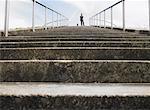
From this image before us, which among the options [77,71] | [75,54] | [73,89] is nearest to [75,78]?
[77,71]

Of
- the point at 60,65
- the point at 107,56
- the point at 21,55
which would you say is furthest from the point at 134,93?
the point at 21,55

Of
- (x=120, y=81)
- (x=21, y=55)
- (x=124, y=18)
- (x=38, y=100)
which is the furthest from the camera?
(x=124, y=18)

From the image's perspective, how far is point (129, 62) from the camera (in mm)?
2668

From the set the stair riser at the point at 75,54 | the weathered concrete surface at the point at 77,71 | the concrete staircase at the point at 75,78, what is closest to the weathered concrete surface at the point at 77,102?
the concrete staircase at the point at 75,78

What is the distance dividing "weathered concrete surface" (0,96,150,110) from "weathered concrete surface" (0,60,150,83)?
552 millimetres

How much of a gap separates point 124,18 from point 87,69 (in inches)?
191

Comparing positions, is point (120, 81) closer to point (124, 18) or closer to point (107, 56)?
point (107, 56)

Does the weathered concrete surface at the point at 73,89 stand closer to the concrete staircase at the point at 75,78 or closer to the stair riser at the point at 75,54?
the concrete staircase at the point at 75,78

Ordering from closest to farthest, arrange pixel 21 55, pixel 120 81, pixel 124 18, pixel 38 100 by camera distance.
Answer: pixel 38 100, pixel 120 81, pixel 21 55, pixel 124 18

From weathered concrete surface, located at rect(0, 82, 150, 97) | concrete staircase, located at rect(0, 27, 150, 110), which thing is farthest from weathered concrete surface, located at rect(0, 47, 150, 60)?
weathered concrete surface, located at rect(0, 82, 150, 97)

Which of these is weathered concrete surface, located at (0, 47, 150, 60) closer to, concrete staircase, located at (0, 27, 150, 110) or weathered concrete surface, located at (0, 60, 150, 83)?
concrete staircase, located at (0, 27, 150, 110)

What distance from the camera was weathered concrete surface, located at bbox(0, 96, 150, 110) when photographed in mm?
2076

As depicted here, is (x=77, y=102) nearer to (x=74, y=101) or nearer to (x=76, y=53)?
(x=74, y=101)

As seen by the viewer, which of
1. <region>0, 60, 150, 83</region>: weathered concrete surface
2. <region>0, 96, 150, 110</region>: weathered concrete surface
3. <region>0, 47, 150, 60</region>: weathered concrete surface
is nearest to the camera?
<region>0, 96, 150, 110</region>: weathered concrete surface
